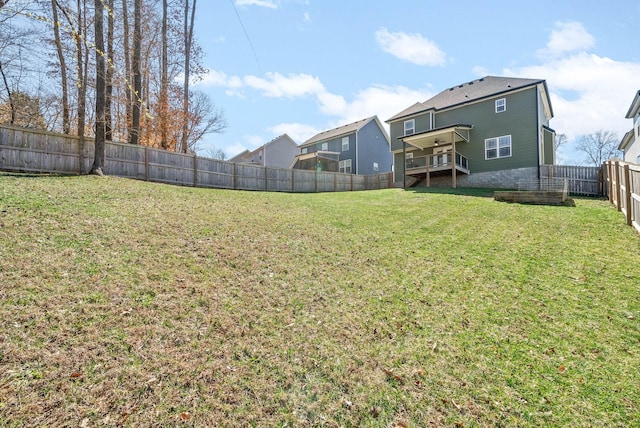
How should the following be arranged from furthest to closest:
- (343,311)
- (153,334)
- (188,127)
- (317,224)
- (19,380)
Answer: (188,127) < (317,224) < (343,311) < (153,334) < (19,380)

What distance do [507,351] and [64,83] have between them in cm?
1723

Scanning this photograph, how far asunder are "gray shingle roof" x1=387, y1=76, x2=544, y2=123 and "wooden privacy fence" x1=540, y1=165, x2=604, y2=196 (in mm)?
5132

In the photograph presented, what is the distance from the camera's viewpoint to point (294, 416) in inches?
97.3

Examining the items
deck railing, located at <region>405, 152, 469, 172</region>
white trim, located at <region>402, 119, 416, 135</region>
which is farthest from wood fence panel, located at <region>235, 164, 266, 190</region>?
white trim, located at <region>402, 119, 416, 135</region>

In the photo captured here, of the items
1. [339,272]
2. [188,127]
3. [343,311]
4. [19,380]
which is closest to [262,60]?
[188,127]

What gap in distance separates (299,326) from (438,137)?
17.4m

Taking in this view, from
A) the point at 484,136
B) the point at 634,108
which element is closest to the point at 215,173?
the point at 484,136

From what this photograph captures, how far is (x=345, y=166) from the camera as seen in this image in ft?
89.1

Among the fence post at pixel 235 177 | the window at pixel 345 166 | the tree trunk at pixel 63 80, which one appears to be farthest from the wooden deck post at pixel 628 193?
the window at pixel 345 166

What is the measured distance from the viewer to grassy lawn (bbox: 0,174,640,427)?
2.50 meters

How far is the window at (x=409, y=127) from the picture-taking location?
20.6 meters

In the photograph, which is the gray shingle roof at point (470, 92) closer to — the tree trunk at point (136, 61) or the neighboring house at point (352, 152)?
the neighboring house at point (352, 152)

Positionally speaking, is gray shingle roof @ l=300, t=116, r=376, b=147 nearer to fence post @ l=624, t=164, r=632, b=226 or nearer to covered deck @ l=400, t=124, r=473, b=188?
covered deck @ l=400, t=124, r=473, b=188

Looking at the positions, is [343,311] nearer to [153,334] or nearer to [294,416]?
[294,416]
